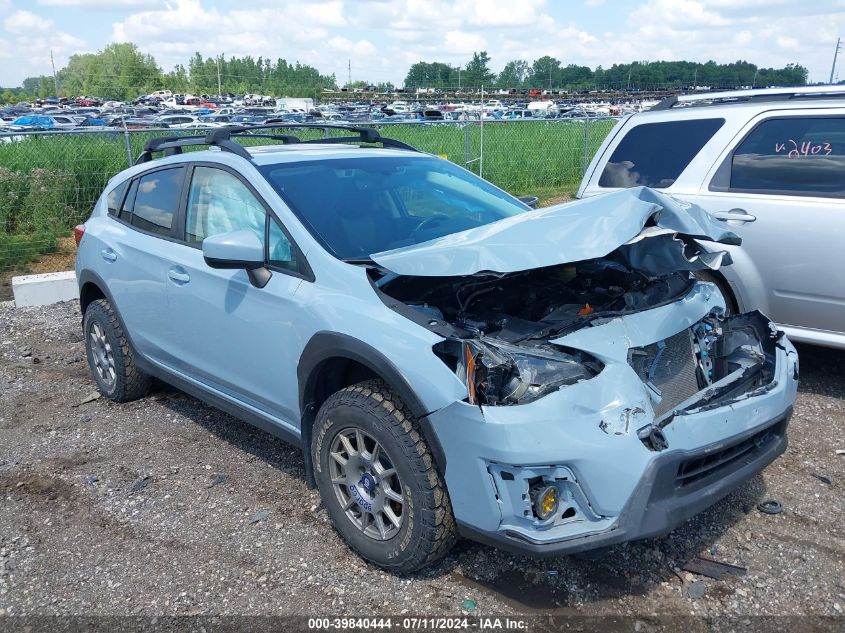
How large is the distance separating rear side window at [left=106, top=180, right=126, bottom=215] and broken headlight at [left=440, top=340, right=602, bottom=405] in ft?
11.0

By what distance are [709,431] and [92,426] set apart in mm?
3995

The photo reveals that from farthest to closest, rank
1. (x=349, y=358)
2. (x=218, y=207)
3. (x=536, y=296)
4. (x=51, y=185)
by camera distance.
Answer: (x=51, y=185) < (x=218, y=207) < (x=536, y=296) < (x=349, y=358)

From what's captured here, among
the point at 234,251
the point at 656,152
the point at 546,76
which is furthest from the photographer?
the point at 546,76

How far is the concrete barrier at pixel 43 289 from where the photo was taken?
8.19m

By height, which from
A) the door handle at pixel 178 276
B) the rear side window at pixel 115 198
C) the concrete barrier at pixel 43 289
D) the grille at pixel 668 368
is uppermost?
the rear side window at pixel 115 198

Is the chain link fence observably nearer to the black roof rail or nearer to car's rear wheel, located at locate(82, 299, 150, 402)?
car's rear wheel, located at locate(82, 299, 150, 402)

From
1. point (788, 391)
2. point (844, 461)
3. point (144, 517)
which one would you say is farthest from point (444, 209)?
point (844, 461)

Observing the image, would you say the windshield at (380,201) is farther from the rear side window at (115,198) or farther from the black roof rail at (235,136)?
the rear side window at (115,198)

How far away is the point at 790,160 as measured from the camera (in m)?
5.06

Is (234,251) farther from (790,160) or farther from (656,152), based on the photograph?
(790,160)

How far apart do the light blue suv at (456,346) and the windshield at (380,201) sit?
0.05 feet

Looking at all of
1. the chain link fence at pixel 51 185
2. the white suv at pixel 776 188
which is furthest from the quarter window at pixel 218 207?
the chain link fence at pixel 51 185

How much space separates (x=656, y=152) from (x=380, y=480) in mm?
3766

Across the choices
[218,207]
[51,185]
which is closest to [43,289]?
[51,185]
